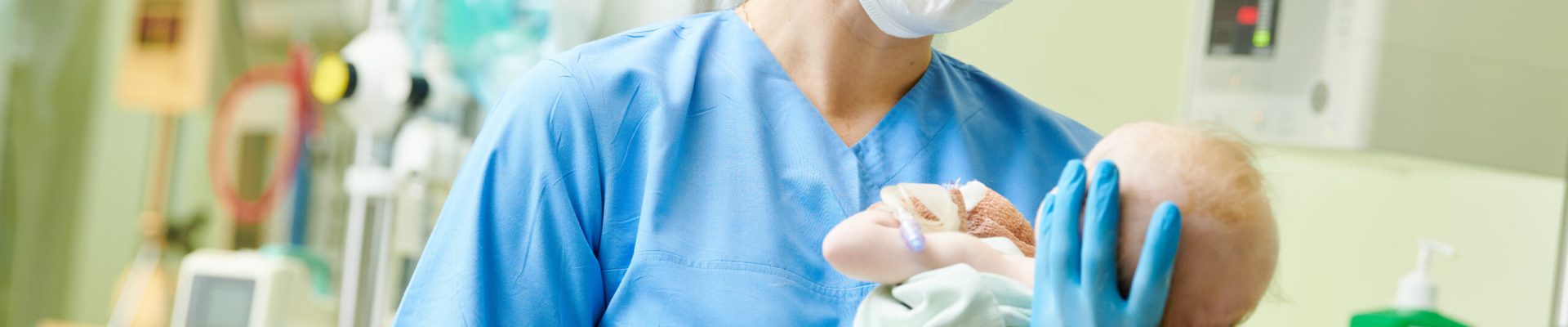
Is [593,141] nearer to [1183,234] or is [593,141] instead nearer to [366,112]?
[1183,234]

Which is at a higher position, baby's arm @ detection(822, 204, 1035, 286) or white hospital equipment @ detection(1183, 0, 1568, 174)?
white hospital equipment @ detection(1183, 0, 1568, 174)

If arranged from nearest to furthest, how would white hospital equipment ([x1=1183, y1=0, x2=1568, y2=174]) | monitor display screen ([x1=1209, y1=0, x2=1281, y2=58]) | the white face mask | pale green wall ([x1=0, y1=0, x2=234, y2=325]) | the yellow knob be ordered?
the white face mask, white hospital equipment ([x1=1183, y1=0, x2=1568, y2=174]), monitor display screen ([x1=1209, y1=0, x2=1281, y2=58]), the yellow knob, pale green wall ([x1=0, y1=0, x2=234, y2=325])

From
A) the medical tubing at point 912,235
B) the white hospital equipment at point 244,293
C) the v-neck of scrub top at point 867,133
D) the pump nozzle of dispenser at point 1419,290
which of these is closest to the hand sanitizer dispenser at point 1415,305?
the pump nozzle of dispenser at point 1419,290

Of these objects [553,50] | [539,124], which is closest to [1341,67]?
[539,124]

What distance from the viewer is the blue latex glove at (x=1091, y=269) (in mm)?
771

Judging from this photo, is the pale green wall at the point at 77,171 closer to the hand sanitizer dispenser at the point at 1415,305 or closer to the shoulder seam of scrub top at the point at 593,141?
the shoulder seam of scrub top at the point at 593,141

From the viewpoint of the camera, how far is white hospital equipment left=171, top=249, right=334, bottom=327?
1.92 m

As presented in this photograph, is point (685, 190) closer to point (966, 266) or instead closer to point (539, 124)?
point (539, 124)

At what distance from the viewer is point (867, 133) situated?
3.67 feet

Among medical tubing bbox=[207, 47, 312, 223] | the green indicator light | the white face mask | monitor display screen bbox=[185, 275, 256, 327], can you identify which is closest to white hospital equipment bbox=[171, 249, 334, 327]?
monitor display screen bbox=[185, 275, 256, 327]

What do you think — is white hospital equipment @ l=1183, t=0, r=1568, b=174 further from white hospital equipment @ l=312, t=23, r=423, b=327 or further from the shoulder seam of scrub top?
white hospital equipment @ l=312, t=23, r=423, b=327

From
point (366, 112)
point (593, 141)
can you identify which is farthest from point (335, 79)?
point (593, 141)

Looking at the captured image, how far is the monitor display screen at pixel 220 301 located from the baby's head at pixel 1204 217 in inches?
60.3

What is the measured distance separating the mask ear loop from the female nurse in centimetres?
14
